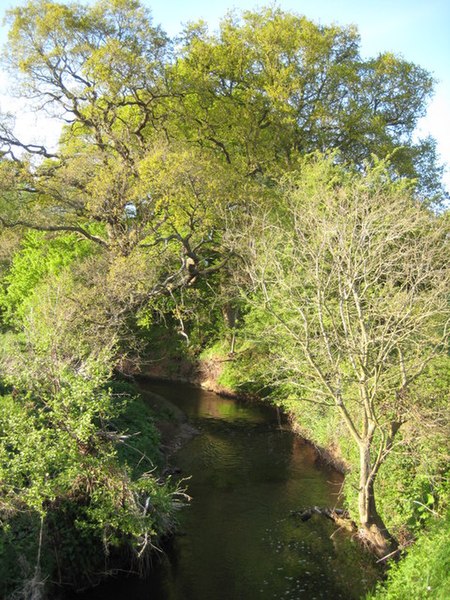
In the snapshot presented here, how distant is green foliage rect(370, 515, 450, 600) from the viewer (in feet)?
27.6

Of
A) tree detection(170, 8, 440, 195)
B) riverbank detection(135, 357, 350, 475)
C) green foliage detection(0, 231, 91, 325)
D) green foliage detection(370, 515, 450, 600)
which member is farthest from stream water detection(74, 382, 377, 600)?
tree detection(170, 8, 440, 195)

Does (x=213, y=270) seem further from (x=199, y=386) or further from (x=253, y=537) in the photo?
(x=253, y=537)

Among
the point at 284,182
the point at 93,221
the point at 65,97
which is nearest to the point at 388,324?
the point at 284,182

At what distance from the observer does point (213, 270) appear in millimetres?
26312

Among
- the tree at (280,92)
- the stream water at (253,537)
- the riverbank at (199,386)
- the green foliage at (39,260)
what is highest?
the tree at (280,92)

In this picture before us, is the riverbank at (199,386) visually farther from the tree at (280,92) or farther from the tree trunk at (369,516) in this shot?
the tree at (280,92)

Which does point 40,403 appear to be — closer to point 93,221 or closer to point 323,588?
point 323,588

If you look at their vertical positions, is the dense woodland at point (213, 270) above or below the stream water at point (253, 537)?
above

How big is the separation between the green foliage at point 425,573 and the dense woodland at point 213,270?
50mm

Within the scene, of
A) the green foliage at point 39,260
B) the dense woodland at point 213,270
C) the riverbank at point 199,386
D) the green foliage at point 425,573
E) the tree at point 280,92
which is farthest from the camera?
the tree at point 280,92

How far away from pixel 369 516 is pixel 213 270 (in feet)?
50.0

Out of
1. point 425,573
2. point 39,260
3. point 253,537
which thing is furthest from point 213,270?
point 425,573

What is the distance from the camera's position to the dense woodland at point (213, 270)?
12055 millimetres

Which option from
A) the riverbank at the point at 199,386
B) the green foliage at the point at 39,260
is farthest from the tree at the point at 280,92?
the riverbank at the point at 199,386
